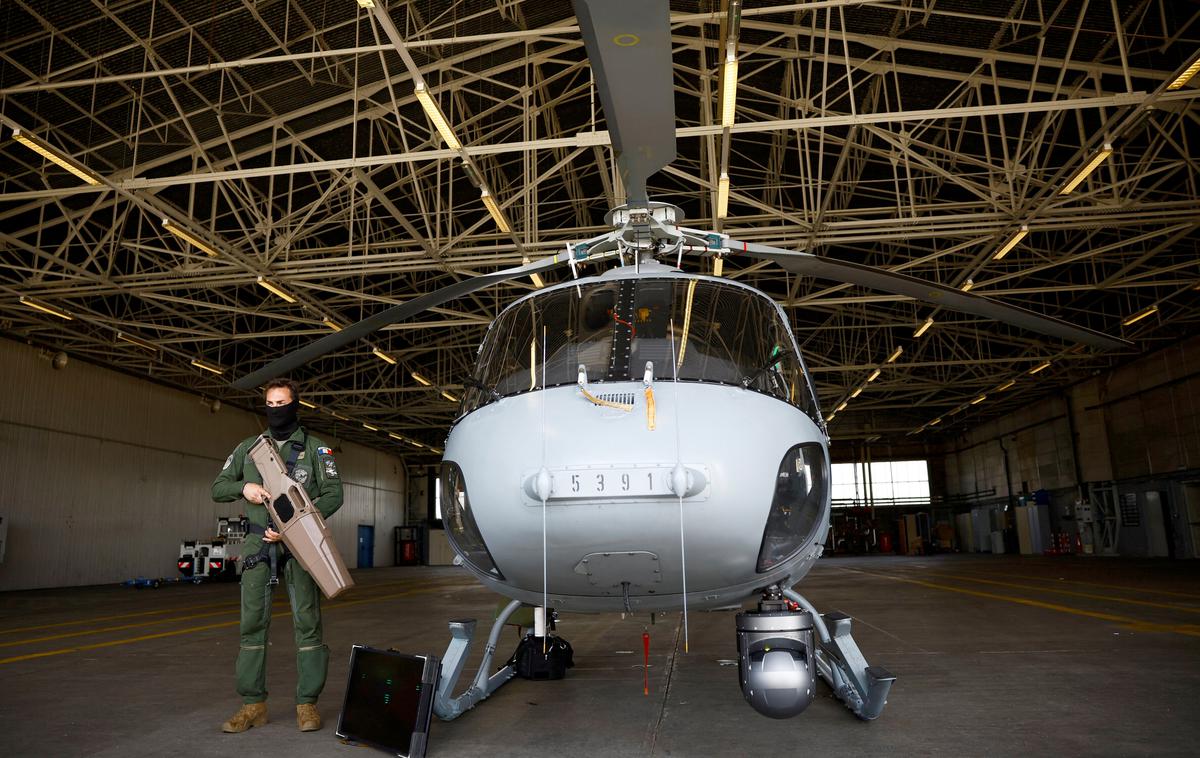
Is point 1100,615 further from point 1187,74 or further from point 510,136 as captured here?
point 510,136

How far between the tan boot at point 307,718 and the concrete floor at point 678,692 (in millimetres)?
100

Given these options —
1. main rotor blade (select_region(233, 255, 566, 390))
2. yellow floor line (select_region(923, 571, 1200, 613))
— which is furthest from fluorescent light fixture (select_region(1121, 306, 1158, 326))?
main rotor blade (select_region(233, 255, 566, 390))

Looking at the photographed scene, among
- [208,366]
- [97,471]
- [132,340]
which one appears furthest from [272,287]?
[97,471]

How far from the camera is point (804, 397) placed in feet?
14.6

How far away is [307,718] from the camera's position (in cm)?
442

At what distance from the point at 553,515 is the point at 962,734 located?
249 cm

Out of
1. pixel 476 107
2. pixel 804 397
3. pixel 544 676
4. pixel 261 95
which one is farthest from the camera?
pixel 476 107

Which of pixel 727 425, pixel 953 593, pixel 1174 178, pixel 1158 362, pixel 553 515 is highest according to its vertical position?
pixel 1174 178

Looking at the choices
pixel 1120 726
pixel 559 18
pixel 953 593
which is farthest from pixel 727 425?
pixel 559 18

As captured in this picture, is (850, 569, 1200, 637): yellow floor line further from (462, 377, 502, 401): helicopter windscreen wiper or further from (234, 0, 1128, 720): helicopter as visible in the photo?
(462, 377, 502, 401): helicopter windscreen wiper

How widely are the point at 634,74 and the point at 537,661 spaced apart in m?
4.45

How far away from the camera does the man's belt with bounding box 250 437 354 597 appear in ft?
14.6

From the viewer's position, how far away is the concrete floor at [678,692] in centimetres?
398

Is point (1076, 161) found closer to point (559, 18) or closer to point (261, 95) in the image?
point (559, 18)
